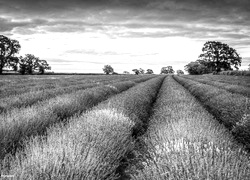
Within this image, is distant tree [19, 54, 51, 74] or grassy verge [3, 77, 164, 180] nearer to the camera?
grassy verge [3, 77, 164, 180]

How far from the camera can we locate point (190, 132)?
10.1 feet

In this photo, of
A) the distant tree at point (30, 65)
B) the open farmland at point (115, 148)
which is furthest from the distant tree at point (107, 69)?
the open farmland at point (115, 148)

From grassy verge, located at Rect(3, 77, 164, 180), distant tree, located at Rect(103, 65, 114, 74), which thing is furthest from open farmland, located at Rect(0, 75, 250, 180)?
distant tree, located at Rect(103, 65, 114, 74)

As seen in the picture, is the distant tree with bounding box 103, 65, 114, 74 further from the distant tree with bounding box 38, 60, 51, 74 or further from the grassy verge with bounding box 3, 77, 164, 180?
the grassy verge with bounding box 3, 77, 164, 180

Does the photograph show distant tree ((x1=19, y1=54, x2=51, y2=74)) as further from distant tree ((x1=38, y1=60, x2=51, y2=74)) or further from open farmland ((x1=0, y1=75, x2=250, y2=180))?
open farmland ((x1=0, y1=75, x2=250, y2=180))

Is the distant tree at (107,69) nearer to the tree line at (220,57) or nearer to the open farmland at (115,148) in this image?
the tree line at (220,57)

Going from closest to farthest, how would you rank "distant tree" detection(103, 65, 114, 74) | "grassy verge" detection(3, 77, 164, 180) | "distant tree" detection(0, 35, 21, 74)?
A: "grassy verge" detection(3, 77, 164, 180) < "distant tree" detection(0, 35, 21, 74) < "distant tree" detection(103, 65, 114, 74)

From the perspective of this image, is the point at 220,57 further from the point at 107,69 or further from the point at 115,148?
the point at 107,69

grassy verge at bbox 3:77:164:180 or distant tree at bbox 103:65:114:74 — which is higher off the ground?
distant tree at bbox 103:65:114:74

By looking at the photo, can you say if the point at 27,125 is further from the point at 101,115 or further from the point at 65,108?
the point at 65,108

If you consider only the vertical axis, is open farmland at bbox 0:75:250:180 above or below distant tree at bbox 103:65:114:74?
below

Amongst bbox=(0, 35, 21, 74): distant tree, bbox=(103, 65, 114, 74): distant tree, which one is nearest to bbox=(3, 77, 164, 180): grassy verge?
bbox=(0, 35, 21, 74): distant tree

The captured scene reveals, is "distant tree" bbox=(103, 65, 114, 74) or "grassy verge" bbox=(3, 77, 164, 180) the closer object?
"grassy verge" bbox=(3, 77, 164, 180)

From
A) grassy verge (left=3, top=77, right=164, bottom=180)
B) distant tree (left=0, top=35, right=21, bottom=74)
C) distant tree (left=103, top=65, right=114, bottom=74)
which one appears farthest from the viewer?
distant tree (left=103, top=65, right=114, bottom=74)
